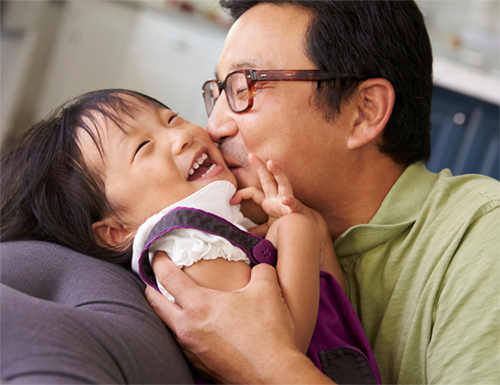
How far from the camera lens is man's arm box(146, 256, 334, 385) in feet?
2.74

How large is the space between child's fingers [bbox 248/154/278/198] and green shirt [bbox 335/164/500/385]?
0.87 ft

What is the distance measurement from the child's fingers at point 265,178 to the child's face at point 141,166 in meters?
0.13

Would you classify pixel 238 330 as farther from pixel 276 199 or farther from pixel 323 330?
pixel 276 199

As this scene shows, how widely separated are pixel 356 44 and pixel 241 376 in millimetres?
968

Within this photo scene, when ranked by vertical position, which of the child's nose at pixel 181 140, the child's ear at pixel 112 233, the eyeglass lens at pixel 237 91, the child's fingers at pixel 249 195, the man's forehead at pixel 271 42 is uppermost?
the man's forehead at pixel 271 42

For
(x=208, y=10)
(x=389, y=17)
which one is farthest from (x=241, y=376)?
(x=208, y=10)

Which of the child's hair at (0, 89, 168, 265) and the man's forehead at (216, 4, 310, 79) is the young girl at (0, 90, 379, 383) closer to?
the child's hair at (0, 89, 168, 265)

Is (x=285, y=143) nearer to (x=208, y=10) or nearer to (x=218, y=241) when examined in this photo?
(x=218, y=241)

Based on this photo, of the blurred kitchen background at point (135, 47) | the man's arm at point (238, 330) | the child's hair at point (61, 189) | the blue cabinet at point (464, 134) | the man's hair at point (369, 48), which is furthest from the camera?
the blurred kitchen background at point (135, 47)

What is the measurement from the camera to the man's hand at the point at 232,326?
85cm

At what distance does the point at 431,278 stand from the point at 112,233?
79cm

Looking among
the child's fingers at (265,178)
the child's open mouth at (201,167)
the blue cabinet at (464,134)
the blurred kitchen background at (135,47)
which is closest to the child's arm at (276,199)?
the child's fingers at (265,178)

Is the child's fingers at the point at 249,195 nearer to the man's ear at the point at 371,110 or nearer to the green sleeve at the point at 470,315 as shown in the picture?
the man's ear at the point at 371,110

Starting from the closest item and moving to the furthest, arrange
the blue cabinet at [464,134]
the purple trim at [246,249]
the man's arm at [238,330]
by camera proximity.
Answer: the man's arm at [238,330], the purple trim at [246,249], the blue cabinet at [464,134]
